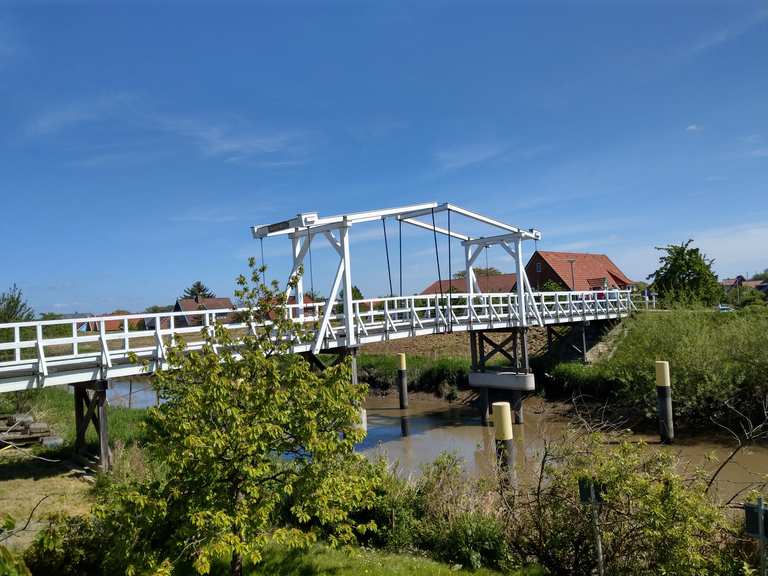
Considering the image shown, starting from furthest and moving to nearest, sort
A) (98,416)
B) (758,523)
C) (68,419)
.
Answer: (68,419), (98,416), (758,523)

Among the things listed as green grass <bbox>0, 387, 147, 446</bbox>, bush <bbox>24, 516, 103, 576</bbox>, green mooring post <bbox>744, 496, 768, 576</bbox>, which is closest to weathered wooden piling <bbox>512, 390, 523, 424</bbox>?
green grass <bbox>0, 387, 147, 446</bbox>

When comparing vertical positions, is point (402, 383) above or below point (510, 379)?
below

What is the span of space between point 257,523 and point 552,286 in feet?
118

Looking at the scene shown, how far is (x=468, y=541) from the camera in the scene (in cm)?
650

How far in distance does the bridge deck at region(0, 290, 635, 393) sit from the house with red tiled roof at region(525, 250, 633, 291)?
12.5m

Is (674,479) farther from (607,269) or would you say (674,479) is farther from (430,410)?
(607,269)

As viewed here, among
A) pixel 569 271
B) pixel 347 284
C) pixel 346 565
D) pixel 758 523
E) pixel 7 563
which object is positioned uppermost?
pixel 569 271

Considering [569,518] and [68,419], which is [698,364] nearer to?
[569,518]

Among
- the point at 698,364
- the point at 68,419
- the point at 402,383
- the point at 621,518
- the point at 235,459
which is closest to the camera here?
the point at 235,459

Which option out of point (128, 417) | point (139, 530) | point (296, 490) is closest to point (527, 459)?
point (296, 490)

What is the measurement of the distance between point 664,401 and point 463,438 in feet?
21.3

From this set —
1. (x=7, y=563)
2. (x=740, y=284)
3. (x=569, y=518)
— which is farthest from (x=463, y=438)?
(x=740, y=284)

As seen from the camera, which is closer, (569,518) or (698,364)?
(569,518)

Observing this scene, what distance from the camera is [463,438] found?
19156 millimetres
